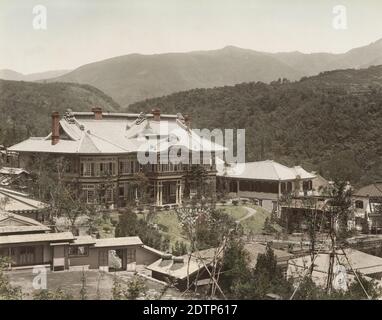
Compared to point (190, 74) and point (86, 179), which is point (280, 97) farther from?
point (86, 179)

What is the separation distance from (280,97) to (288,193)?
50189 mm

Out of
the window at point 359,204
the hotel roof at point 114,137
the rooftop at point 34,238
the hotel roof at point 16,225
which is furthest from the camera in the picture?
the window at point 359,204

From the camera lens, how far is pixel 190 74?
2894 inches

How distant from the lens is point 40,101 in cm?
10750

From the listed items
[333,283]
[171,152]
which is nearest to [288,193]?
[171,152]

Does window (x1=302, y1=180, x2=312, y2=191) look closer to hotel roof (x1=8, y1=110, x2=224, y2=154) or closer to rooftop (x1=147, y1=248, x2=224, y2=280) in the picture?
hotel roof (x1=8, y1=110, x2=224, y2=154)

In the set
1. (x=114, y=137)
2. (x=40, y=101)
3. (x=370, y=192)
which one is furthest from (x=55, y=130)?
(x=40, y=101)

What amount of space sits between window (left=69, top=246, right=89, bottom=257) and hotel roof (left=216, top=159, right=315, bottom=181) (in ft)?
82.9

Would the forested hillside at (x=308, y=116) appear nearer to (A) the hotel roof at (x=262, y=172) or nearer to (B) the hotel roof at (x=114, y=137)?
(A) the hotel roof at (x=262, y=172)

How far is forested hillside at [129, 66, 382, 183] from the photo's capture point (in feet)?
232

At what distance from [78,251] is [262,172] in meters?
26.7

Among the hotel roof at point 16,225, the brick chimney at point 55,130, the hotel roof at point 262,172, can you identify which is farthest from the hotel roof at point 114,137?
the hotel roof at point 16,225

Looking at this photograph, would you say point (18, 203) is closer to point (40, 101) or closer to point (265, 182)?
point (265, 182)

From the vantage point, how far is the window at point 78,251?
80.0 ft
